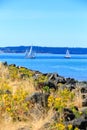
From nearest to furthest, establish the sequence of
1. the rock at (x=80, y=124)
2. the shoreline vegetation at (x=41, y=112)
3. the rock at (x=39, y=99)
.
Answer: the rock at (x=80, y=124) < the shoreline vegetation at (x=41, y=112) < the rock at (x=39, y=99)

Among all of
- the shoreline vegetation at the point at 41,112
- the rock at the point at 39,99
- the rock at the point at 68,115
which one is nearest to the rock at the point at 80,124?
the shoreline vegetation at the point at 41,112

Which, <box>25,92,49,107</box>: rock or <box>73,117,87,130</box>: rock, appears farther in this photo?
<box>25,92,49,107</box>: rock

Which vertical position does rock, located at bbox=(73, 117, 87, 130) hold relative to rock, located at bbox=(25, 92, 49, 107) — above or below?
below

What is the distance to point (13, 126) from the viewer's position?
11.3 m

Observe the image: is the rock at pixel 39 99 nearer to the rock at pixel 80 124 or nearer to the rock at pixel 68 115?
the rock at pixel 68 115

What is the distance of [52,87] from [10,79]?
3.31m

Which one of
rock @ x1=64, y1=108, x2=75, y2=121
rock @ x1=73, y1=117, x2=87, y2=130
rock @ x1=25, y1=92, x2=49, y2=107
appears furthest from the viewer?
rock @ x1=25, y1=92, x2=49, y2=107

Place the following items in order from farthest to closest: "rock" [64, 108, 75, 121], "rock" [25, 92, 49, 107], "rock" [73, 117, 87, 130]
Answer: "rock" [25, 92, 49, 107]
"rock" [64, 108, 75, 121]
"rock" [73, 117, 87, 130]

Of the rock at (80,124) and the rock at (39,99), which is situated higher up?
the rock at (39,99)

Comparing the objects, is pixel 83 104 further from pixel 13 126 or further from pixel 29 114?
pixel 13 126

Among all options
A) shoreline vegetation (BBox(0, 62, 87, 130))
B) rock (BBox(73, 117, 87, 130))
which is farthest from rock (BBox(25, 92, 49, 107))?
rock (BBox(73, 117, 87, 130))

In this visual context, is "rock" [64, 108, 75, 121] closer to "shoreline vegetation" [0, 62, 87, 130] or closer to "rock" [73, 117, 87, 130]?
"shoreline vegetation" [0, 62, 87, 130]

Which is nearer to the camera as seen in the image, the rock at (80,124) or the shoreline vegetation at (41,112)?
the rock at (80,124)

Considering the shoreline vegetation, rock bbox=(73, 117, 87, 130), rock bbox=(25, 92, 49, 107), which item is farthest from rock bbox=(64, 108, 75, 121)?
rock bbox=(25, 92, 49, 107)
